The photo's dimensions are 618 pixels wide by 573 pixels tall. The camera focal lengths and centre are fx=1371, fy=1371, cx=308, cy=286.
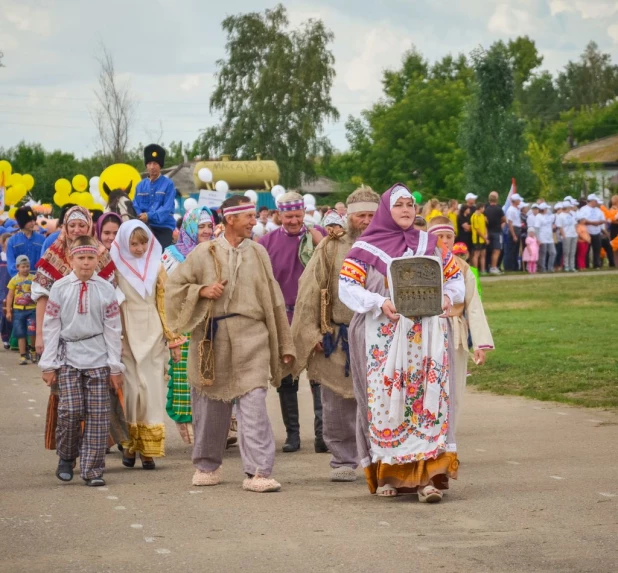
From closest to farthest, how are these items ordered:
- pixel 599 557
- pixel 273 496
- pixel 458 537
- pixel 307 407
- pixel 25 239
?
1. pixel 599 557
2. pixel 458 537
3. pixel 273 496
4. pixel 307 407
5. pixel 25 239

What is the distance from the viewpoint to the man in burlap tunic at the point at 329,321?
9.68m

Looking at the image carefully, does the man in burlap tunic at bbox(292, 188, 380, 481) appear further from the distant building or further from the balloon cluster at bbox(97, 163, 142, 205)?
the distant building

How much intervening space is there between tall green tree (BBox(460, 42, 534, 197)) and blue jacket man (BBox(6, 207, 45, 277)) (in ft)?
76.1

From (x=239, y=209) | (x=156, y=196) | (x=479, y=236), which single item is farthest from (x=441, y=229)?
(x=479, y=236)

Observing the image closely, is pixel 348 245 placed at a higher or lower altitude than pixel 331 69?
lower

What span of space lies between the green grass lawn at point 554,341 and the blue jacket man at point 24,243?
6752 millimetres

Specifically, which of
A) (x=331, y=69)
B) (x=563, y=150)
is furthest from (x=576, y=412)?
(x=563, y=150)

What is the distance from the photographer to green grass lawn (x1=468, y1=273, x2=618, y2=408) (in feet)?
47.0

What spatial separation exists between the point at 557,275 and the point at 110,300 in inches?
950

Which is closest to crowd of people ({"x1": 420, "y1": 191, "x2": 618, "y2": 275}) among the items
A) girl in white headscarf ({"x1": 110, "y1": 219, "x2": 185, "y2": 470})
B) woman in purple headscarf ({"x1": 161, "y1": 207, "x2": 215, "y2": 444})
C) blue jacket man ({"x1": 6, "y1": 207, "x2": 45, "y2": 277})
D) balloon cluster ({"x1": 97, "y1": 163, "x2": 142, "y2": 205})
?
blue jacket man ({"x1": 6, "y1": 207, "x2": 45, "y2": 277})

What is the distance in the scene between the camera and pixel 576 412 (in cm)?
1252

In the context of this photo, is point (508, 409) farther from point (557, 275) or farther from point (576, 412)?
point (557, 275)

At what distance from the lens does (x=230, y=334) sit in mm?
→ 9070

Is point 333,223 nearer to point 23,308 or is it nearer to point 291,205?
point 291,205
